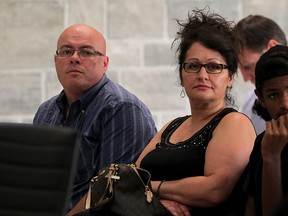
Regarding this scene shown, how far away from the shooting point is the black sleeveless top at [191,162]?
308 cm

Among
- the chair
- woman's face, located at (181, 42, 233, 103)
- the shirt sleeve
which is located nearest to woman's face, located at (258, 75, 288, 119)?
woman's face, located at (181, 42, 233, 103)

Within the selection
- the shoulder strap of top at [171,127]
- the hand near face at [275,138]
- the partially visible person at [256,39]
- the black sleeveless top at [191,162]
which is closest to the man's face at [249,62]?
the partially visible person at [256,39]

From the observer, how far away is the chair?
236 centimetres

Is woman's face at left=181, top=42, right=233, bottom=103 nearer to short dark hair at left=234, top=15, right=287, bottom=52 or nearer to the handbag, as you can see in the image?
the handbag

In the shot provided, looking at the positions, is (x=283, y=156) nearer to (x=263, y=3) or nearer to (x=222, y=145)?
(x=222, y=145)

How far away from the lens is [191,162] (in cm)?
314

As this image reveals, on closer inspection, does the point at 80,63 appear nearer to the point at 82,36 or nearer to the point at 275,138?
the point at 82,36

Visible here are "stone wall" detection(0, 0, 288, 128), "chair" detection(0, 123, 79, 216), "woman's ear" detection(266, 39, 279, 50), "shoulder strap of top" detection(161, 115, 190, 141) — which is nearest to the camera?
"chair" detection(0, 123, 79, 216)

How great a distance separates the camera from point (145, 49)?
5.16 meters

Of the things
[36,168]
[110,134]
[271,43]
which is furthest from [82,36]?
[36,168]

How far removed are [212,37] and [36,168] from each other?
1.23 m

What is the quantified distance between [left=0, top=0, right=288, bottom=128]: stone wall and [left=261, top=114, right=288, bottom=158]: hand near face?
2200 millimetres

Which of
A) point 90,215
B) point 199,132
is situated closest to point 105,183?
point 90,215

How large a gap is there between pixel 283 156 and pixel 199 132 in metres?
0.41
